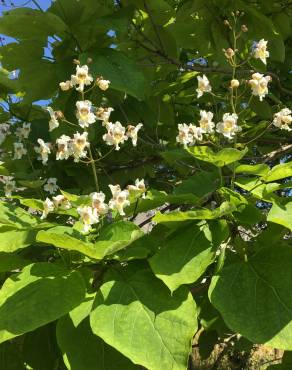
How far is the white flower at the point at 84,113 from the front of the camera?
1392 millimetres

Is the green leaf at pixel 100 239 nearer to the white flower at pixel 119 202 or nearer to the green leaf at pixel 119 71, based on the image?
the white flower at pixel 119 202

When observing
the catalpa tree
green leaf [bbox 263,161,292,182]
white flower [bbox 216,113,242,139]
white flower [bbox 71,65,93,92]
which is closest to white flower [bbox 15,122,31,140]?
the catalpa tree

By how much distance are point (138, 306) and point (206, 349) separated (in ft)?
3.61

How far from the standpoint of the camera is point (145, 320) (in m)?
1.17

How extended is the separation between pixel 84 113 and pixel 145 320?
1.83 ft

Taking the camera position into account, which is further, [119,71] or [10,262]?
[119,71]

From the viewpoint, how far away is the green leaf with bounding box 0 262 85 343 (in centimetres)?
114

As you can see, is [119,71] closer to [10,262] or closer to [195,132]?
[195,132]

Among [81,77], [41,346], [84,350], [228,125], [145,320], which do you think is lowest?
[41,346]

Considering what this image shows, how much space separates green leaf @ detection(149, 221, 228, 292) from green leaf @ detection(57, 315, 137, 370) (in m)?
0.23

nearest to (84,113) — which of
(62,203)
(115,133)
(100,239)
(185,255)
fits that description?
(115,133)

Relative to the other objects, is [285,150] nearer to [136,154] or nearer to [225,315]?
[136,154]

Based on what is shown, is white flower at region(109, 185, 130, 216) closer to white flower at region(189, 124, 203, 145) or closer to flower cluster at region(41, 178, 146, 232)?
flower cluster at region(41, 178, 146, 232)

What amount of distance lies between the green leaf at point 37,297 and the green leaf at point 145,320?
0.22 ft
